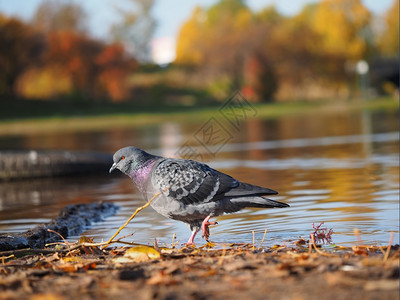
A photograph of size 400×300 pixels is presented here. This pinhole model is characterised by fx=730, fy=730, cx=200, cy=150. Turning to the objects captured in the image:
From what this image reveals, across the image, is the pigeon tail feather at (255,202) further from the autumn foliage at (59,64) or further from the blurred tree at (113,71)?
the blurred tree at (113,71)

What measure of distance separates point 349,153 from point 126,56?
54697 millimetres

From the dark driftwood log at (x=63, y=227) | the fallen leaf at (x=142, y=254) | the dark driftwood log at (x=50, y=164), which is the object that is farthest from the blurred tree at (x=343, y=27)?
the fallen leaf at (x=142, y=254)

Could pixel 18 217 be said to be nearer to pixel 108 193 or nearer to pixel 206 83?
pixel 108 193

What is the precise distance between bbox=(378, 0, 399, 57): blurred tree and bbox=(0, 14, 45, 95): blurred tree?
38479 millimetres

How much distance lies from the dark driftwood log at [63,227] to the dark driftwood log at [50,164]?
425 cm

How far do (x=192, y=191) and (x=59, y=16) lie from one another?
3029 inches

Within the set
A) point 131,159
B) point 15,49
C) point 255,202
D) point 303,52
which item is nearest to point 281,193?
point 255,202

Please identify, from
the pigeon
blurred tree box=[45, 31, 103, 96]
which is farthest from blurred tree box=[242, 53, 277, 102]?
the pigeon

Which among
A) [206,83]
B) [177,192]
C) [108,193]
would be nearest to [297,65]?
[206,83]

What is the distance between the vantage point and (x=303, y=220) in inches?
282

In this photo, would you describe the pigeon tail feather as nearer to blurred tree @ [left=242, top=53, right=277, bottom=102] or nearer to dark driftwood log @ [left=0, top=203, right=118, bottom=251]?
dark driftwood log @ [left=0, top=203, right=118, bottom=251]

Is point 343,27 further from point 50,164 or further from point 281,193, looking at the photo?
point 281,193

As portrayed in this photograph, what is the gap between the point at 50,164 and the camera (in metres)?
13.0

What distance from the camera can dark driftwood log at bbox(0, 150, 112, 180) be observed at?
42.3ft
